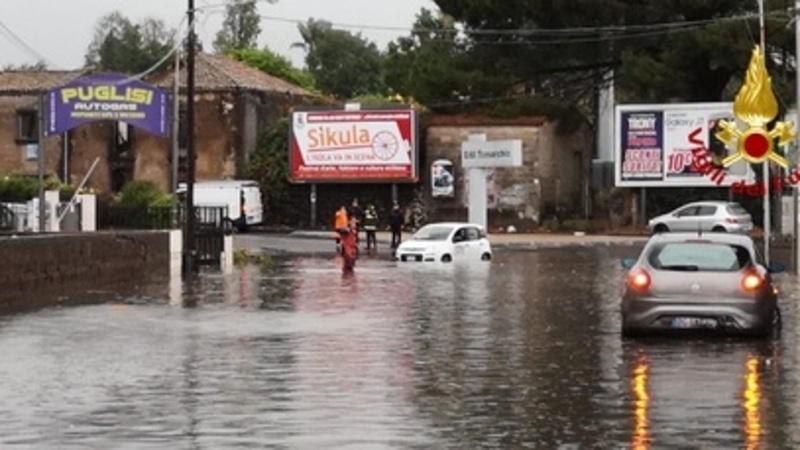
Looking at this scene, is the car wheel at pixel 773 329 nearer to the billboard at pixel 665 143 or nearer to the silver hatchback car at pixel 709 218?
the silver hatchback car at pixel 709 218

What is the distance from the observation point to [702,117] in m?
68.3

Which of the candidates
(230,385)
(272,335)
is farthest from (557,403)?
(272,335)

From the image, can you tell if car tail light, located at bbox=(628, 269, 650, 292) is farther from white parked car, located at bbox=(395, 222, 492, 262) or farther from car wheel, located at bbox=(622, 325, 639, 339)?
white parked car, located at bbox=(395, 222, 492, 262)

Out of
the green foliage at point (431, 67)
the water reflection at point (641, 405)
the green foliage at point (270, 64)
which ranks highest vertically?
the green foliage at point (270, 64)

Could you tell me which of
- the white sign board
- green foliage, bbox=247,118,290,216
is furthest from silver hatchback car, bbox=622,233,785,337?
green foliage, bbox=247,118,290,216

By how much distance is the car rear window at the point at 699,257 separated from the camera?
2108cm

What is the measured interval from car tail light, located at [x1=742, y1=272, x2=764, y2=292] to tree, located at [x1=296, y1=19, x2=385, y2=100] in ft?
405

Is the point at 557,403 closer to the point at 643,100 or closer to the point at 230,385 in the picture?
the point at 230,385

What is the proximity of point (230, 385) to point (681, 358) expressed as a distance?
5.21 meters

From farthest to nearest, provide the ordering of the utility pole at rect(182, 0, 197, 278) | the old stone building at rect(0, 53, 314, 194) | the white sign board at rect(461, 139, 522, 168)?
1. the old stone building at rect(0, 53, 314, 194)
2. the white sign board at rect(461, 139, 522, 168)
3. the utility pole at rect(182, 0, 197, 278)

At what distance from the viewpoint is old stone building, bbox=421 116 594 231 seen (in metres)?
71.2

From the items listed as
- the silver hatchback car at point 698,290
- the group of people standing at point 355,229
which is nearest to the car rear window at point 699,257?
the silver hatchback car at point 698,290

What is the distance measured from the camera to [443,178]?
237 feet

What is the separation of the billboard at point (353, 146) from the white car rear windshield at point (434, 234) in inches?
883
